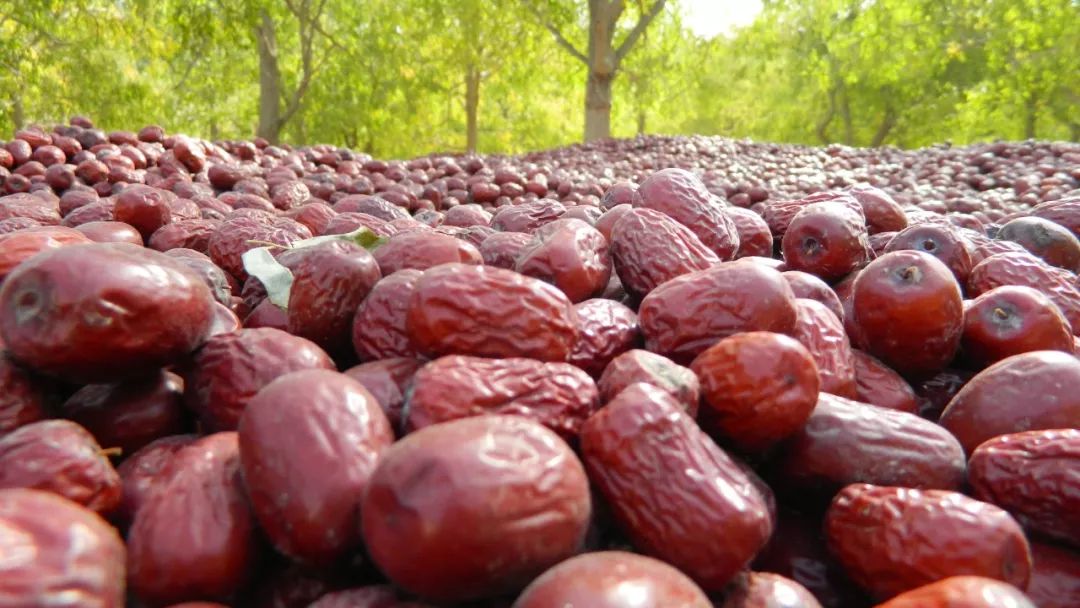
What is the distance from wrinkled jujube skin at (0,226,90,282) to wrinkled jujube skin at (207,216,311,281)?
2.13 ft

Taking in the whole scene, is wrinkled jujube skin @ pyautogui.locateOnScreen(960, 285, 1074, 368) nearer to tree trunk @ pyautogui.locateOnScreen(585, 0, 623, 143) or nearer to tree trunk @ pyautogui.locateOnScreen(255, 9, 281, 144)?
tree trunk @ pyautogui.locateOnScreen(585, 0, 623, 143)

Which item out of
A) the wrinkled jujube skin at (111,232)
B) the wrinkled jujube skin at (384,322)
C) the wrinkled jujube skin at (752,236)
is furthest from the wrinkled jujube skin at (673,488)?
the wrinkled jujube skin at (111,232)

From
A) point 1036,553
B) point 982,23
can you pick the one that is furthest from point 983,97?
point 1036,553

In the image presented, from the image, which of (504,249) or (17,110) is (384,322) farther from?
(17,110)

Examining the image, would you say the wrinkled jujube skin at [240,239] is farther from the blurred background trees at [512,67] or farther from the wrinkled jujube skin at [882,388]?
the blurred background trees at [512,67]

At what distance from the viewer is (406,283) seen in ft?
8.37

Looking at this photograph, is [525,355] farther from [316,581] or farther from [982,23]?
[982,23]

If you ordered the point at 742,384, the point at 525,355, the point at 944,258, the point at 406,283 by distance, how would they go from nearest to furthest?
the point at 742,384
the point at 525,355
the point at 406,283
the point at 944,258

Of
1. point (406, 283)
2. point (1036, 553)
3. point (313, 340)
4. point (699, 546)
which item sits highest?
point (406, 283)

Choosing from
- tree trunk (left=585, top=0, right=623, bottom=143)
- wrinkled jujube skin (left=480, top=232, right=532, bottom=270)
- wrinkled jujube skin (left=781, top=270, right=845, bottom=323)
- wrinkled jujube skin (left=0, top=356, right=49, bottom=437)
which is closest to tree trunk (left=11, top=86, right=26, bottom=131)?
tree trunk (left=585, top=0, right=623, bottom=143)

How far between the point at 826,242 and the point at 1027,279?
2.90 ft

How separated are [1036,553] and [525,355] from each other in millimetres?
1510

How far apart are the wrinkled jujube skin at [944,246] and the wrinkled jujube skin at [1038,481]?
4.63 feet

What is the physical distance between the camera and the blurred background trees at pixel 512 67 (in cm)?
2052
